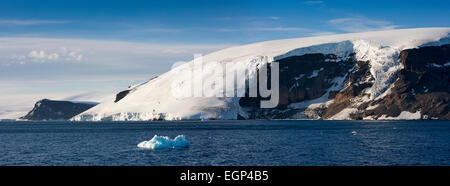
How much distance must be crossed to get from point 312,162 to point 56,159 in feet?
106

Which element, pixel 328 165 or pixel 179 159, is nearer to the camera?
pixel 328 165

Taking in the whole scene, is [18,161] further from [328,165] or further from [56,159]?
[328,165]

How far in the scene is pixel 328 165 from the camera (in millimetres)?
58375

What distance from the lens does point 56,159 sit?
2657 inches
